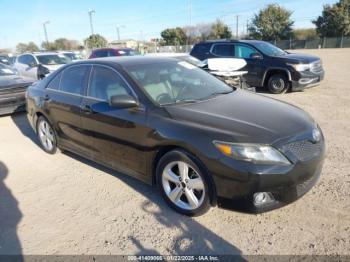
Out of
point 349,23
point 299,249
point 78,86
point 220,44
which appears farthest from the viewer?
point 349,23

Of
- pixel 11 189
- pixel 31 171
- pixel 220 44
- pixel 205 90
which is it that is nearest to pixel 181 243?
pixel 205 90

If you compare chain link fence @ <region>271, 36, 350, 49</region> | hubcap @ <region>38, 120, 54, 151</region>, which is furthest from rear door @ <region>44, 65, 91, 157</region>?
chain link fence @ <region>271, 36, 350, 49</region>

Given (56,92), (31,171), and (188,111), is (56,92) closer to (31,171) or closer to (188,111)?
(31,171)

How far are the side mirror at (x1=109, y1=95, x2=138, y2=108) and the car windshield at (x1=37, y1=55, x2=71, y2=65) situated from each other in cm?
1139

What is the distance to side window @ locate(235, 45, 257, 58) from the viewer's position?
34.7 ft

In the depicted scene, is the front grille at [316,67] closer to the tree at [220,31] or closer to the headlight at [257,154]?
the headlight at [257,154]

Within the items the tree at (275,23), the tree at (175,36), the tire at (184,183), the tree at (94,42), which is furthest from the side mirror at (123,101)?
the tree at (175,36)

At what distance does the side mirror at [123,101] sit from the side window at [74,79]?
1.13 meters

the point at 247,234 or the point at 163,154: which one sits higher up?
the point at 163,154

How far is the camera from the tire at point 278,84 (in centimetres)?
998

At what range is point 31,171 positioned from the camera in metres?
4.91

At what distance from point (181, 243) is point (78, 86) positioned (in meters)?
2.77

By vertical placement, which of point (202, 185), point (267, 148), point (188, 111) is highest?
point (188, 111)

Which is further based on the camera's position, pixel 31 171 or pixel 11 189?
pixel 31 171
